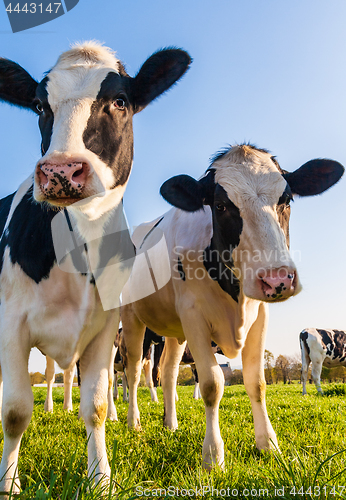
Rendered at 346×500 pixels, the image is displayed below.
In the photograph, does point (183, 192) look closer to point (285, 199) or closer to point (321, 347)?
point (285, 199)

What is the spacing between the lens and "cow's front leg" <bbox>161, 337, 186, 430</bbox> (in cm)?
521

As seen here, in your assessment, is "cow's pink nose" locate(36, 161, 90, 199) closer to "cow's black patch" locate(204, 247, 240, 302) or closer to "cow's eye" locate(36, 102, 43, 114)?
"cow's eye" locate(36, 102, 43, 114)

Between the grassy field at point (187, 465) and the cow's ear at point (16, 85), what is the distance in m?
2.82

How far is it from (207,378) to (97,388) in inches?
41.8

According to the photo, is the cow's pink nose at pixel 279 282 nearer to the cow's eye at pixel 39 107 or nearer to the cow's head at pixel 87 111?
the cow's head at pixel 87 111

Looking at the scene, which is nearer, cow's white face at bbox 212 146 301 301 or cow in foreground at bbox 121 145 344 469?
cow's white face at bbox 212 146 301 301

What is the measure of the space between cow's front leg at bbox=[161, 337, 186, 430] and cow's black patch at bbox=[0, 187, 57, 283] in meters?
3.14

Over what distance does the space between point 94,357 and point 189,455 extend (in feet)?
3.79

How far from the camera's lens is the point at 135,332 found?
591 cm

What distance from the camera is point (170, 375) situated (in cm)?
566

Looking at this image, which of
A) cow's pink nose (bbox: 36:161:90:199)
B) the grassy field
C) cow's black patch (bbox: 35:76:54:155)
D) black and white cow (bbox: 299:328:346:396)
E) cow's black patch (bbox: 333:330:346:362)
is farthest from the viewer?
cow's black patch (bbox: 333:330:346:362)

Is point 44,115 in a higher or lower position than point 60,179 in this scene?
higher

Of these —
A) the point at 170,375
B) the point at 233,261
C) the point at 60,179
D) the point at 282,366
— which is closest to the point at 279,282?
the point at 233,261

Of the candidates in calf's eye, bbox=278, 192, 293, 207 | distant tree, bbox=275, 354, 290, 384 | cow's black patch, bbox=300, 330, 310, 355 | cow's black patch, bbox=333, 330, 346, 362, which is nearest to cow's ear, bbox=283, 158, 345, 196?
calf's eye, bbox=278, 192, 293, 207
